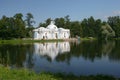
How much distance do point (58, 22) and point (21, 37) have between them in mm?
32266

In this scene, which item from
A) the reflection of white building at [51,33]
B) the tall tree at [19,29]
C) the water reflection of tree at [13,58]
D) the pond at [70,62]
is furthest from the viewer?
the reflection of white building at [51,33]

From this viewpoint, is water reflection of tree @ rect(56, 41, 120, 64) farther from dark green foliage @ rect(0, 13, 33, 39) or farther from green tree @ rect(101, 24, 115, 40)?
green tree @ rect(101, 24, 115, 40)

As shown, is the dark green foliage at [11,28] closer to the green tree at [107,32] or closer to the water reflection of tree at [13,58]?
the green tree at [107,32]

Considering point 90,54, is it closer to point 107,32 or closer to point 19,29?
point 19,29

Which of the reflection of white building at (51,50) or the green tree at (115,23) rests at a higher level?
the green tree at (115,23)

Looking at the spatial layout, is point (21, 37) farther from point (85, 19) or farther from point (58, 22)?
point (85, 19)

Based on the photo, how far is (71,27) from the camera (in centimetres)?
11688

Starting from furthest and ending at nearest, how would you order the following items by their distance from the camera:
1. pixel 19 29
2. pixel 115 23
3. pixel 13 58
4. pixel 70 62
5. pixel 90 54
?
pixel 115 23, pixel 19 29, pixel 90 54, pixel 13 58, pixel 70 62

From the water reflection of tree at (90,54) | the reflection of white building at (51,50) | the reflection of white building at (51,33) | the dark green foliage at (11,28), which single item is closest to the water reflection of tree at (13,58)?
the reflection of white building at (51,50)

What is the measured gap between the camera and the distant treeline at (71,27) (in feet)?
290

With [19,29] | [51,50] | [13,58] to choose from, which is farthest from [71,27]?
[13,58]

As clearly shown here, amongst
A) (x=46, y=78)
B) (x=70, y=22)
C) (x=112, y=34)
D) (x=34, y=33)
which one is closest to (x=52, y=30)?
(x=34, y=33)

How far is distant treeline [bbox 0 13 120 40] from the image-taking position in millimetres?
88338

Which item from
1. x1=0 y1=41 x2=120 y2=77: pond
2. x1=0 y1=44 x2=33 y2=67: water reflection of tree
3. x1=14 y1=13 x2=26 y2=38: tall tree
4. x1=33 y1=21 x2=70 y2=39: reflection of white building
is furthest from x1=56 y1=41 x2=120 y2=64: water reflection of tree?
Result: x1=33 y1=21 x2=70 y2=39: reflection of white building
